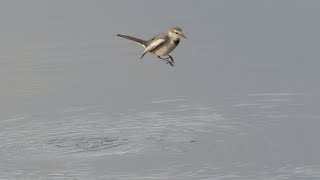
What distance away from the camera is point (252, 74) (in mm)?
14203

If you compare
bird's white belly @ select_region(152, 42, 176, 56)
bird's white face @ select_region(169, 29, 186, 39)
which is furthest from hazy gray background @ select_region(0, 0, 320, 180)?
bird's white face @ select_region(169, 29, 186, 39)

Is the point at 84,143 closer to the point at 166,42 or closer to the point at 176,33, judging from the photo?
the point at 166,42

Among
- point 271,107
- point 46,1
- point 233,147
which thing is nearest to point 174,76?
point 271,107

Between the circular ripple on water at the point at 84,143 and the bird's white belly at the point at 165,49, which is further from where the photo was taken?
the bird's white belly at the point at 165,49

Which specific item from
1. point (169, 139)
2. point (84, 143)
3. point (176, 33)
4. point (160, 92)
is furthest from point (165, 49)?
point (160, 92)

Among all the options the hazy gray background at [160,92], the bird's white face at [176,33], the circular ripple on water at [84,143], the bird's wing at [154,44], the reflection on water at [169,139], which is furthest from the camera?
the bird's wing at [154,44]

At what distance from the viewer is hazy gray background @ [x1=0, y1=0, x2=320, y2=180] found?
11156 millimetres

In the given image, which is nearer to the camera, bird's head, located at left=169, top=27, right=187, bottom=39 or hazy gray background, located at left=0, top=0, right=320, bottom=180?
hazy gray background, located at left=0, top=0, right=320, bottom=180

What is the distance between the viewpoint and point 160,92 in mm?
13719

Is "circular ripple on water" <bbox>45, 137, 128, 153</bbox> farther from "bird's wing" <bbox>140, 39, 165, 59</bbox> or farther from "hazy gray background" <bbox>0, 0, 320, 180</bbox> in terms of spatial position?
"bird's wing" <bbox>140, 39, 165, 59</bbox>

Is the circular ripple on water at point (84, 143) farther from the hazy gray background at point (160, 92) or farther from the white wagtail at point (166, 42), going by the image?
the white wagtail at point (166, 42)

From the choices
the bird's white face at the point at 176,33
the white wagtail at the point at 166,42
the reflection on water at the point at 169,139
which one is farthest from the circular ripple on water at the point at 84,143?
the bird's white face at the point at 176,33

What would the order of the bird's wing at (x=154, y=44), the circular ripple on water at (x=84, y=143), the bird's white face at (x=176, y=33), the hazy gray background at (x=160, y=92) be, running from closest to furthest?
the hazy gray background at (x=160, y=92) → the circular ripple on water at (x=84, y=143) → the bird's white face at (x=176, y=33) → the bird's wing at (x=154, y=44)

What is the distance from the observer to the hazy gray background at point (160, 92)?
36.6 ft
